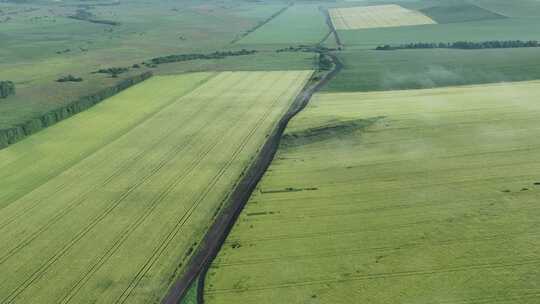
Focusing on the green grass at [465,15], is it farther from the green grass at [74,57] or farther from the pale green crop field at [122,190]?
the pale green crop field at [122,190]

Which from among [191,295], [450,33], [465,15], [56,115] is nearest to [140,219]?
[191,295]

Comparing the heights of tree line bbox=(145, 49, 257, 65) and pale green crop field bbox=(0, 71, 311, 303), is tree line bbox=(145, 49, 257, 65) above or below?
above

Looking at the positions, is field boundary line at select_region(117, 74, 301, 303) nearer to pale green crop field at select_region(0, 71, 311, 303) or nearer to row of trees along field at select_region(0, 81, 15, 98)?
pale green crop field at select_region(0, 71, 311, 303)

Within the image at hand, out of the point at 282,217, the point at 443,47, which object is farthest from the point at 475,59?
the point at 282,217

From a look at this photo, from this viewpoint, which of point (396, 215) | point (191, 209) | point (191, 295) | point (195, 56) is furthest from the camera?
point (195, 56)

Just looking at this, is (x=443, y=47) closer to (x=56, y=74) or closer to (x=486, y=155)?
(x=486, y=155)

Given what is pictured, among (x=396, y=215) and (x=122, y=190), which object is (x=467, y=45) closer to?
(x=396, y=215)

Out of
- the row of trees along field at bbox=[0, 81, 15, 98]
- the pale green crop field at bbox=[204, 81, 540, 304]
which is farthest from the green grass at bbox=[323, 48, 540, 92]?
the row of trees along field at bbox=[0, 81, 15, 98]
